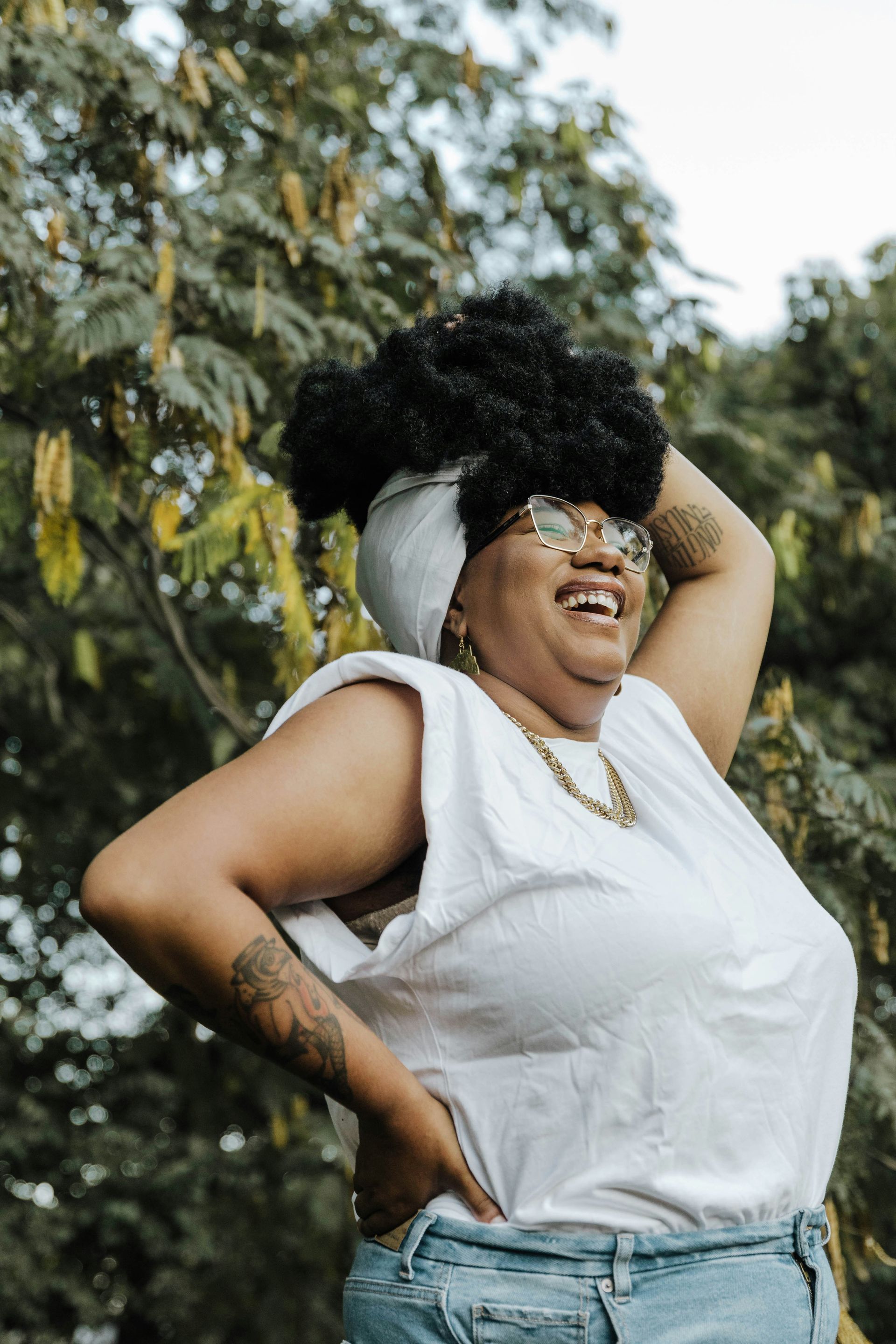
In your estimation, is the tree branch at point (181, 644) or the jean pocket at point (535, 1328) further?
the tree branch at point (181, 644)

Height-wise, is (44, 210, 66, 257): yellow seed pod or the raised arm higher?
(44, 210, 66, 257): yellow seed pod

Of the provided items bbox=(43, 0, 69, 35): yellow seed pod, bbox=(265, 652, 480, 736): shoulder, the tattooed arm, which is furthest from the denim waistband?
bbox=(43, 0, 69, 35): yellow seed pod

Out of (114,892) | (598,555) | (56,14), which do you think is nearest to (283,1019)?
(114,892)

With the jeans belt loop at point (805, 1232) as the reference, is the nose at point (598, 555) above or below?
above

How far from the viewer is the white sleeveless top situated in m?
1.50

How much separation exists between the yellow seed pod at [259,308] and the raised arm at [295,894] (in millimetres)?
2146

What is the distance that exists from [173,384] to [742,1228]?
2.42 meters

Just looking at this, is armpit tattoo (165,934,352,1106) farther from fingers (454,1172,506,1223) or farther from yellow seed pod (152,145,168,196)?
yellow seed pod (152,145,168,196)

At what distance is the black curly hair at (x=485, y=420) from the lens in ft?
6.32

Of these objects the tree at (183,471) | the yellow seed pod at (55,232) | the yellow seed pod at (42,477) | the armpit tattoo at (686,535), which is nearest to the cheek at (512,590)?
the armpit tattoo at (686,535)

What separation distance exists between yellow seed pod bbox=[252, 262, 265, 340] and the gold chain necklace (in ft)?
6.69

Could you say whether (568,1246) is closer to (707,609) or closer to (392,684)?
(392,684)

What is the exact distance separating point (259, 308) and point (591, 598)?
2.06 metres

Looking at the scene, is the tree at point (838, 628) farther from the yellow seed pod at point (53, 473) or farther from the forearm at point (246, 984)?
the forearm at point (246, 984)
